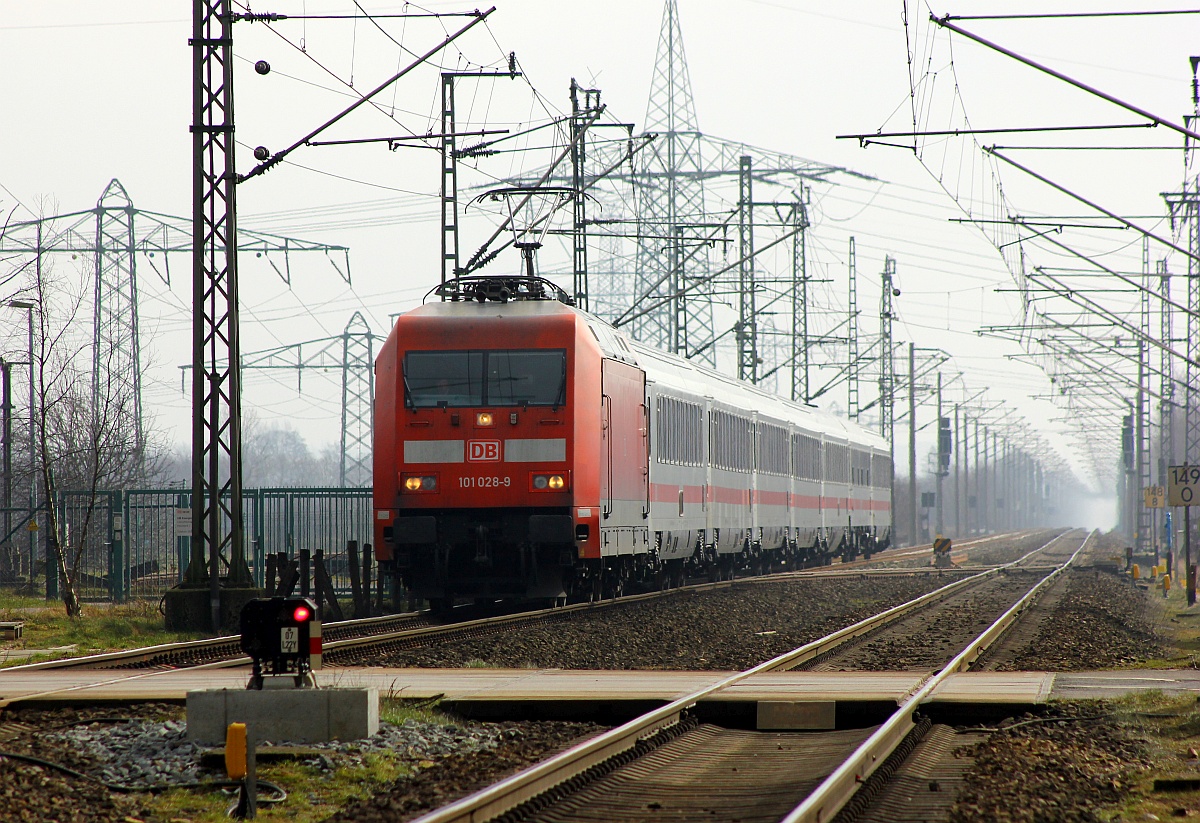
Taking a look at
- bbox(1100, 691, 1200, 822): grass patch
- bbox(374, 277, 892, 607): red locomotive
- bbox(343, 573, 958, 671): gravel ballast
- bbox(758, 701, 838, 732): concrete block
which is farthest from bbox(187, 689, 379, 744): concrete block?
bbox(374, 277, 892, 607): red locomotive

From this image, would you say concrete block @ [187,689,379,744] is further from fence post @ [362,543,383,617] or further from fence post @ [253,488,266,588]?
fence post @ [253,488,266,588]

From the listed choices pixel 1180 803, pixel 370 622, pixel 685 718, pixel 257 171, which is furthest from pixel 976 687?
pixel 257 171

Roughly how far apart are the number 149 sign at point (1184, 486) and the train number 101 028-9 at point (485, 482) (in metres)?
14.6

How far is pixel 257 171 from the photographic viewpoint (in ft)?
62.8

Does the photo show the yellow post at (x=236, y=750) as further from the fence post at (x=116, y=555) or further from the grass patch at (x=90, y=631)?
→ the fence post at (x=116, y=555)

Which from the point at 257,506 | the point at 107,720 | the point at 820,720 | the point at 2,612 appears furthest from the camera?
the point at 257,506

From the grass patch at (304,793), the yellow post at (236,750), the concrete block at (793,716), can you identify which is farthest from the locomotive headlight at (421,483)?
the yellow post at (236,750)

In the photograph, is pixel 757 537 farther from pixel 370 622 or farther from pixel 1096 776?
pixel 1096 776

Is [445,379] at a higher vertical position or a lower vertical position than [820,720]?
higher

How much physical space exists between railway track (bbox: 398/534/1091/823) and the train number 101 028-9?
745 centimetres

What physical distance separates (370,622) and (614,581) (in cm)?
550

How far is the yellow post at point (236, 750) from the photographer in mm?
8156

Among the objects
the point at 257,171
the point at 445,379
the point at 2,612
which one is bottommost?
the point at 2,612

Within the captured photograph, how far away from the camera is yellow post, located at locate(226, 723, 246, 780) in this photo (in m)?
8.16
